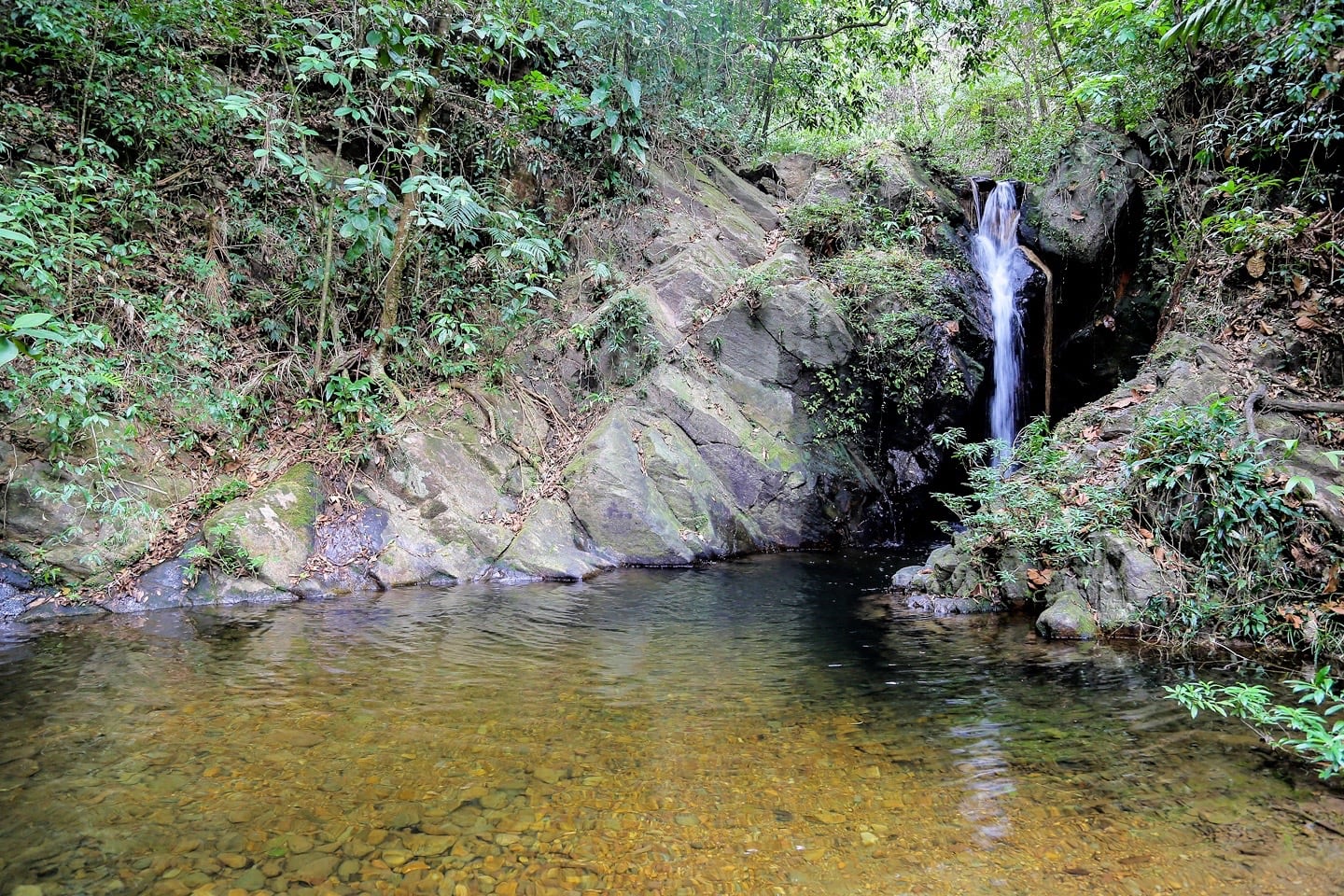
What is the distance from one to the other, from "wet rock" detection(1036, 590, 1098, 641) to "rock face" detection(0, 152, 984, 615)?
4.39 meters

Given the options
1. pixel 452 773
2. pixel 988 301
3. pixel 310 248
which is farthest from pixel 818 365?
pixel 452 773

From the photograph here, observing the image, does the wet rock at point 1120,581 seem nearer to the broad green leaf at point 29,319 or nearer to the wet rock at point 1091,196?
the broad green leaf at point 29,319

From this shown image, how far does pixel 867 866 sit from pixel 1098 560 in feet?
15.3

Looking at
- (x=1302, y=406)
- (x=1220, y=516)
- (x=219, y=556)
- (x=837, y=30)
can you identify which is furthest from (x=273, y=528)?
(x=837, y=30)

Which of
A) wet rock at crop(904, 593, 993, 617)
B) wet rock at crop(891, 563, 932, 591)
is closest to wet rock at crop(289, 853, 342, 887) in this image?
wet rock at crop(904, 593, 993, 617)

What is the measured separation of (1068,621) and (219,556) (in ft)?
25.8

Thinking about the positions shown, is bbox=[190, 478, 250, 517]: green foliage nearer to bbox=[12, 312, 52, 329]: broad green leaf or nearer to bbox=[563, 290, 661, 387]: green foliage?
bbox=[563, 290, 661, 387]: green foliage

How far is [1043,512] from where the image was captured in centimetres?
639

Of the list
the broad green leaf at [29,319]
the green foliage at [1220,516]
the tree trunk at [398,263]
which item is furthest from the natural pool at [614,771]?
the tree trunk at [398,263]

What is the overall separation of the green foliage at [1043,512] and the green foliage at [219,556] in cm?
732

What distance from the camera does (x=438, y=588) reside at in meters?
7.14

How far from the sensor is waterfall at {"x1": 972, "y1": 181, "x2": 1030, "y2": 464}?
496 inches

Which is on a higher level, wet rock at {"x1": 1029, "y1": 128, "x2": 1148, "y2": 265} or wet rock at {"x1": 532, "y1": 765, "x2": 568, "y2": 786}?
wet rock at {"x1": 1029, "y1": 128, "x2": 1148, "y2": 265}

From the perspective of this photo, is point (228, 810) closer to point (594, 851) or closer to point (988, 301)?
point (594, 851)
